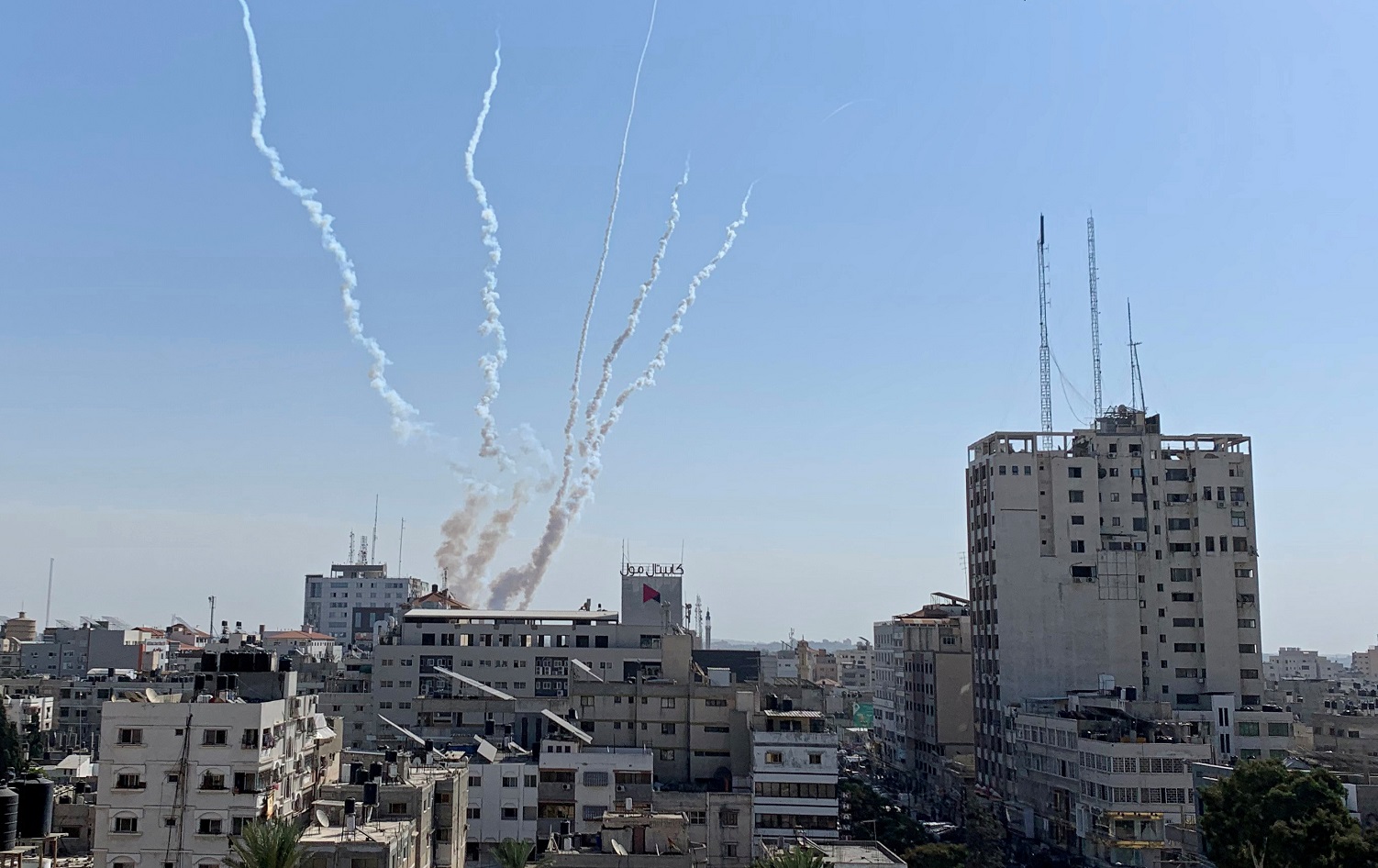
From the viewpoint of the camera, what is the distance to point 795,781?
73125 millimetres

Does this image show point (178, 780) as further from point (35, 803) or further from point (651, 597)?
point (651, 597)

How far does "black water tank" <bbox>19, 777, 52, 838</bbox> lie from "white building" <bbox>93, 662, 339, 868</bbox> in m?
13.4

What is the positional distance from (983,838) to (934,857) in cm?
1987

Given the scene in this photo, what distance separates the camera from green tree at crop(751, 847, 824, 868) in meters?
Answer: 44.2

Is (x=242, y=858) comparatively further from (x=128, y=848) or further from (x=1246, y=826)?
(x=1246, y=826)

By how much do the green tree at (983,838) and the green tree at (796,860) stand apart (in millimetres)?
33431

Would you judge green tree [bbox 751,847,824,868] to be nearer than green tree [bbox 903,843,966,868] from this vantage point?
Yes

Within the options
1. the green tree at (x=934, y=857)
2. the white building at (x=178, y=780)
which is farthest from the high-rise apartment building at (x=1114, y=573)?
the white building at (x=178, y=780)

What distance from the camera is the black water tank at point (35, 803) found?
3422 cm

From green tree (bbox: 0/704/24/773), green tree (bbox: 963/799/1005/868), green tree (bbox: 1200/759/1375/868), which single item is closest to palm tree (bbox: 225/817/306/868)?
green tree (bbox: 1200/759/1375/868)

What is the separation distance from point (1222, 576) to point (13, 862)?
99961 mm

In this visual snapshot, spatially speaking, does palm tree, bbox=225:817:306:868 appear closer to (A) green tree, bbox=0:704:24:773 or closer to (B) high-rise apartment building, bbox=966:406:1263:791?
(A) green tree, bbox=0:704:24:773

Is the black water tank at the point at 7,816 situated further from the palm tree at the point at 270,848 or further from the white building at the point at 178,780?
the white building at the point at 178,780

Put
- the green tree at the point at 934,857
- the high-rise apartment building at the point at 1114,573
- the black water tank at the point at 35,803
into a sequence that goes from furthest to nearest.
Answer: the high-rise apartment building at the point at 1114,573 < the green tree at the point at 934,857 < the black water tank at the point at 35,803
